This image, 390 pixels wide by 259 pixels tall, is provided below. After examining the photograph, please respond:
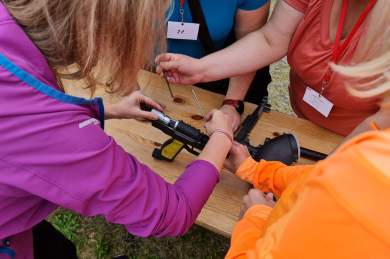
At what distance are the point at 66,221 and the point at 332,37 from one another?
1490mm

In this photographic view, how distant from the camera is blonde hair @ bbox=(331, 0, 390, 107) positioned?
726 mm

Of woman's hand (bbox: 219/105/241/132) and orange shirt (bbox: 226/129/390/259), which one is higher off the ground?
orange shirt (bbox: 226/129/390/259)

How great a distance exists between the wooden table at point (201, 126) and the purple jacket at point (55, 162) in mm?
247

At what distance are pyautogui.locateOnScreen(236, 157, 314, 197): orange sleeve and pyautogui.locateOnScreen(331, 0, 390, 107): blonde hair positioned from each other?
0.28 meters

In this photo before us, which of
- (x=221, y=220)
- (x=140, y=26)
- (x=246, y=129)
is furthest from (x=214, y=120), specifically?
(x=140, y=26)

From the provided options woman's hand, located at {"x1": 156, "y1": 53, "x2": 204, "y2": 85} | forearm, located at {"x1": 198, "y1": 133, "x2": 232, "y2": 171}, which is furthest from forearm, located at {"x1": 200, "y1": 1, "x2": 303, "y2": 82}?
forearm, located at {"x1": 198, "y1": 133, "x2": 232, "y2": 171}

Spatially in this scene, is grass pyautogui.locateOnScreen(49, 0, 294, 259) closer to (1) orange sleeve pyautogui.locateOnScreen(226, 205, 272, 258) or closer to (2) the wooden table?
(2) the wooden table

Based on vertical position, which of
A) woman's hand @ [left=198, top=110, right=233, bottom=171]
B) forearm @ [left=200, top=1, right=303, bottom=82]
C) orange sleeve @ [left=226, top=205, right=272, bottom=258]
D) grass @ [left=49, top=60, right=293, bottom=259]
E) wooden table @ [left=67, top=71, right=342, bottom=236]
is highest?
forearm @ [left=200, top=1, right=303, bottom=82]

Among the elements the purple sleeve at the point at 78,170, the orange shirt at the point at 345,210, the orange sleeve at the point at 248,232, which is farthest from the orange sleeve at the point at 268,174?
the orange shirt at the point at 345,210

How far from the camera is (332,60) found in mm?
1348

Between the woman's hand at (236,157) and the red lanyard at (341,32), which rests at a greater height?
the red lanyard at (341,32)

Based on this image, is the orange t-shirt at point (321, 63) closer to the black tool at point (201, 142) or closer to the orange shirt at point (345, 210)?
the black tool at point (201, 142)

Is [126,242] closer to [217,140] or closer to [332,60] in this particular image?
[217,140]

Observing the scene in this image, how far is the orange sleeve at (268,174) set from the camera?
1.12 m
